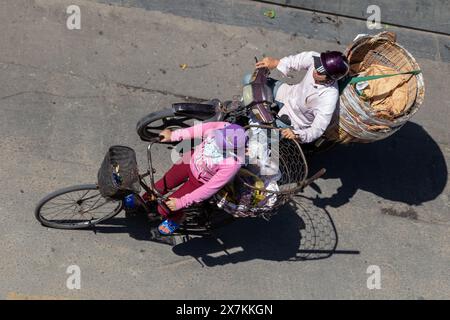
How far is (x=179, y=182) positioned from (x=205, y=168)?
0.59 m

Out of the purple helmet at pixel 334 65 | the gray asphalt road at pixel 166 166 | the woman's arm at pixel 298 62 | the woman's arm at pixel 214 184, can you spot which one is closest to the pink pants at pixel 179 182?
the woman's arm at pixel 214 184

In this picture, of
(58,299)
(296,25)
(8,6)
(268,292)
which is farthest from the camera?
(296,25)

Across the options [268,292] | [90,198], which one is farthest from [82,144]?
[268,292]

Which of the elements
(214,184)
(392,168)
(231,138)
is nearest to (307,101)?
(231,138)

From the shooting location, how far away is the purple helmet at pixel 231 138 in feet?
16.4

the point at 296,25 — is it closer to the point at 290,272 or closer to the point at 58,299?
the point at 290,272

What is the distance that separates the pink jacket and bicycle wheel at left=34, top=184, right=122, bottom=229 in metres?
0.95

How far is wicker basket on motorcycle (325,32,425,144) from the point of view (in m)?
5.83

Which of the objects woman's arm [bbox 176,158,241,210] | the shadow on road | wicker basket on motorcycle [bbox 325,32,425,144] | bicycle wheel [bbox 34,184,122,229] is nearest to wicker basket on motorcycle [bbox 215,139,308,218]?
woman's arm [bbox 176,158,241,210]

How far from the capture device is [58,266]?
5992 millimetres

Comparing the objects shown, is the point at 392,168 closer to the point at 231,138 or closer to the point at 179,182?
the point at 179,182

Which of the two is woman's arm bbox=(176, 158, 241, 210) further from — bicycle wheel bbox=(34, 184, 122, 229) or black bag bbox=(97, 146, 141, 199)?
bicycle wheel bbox=(34, 184, 122, 229)
